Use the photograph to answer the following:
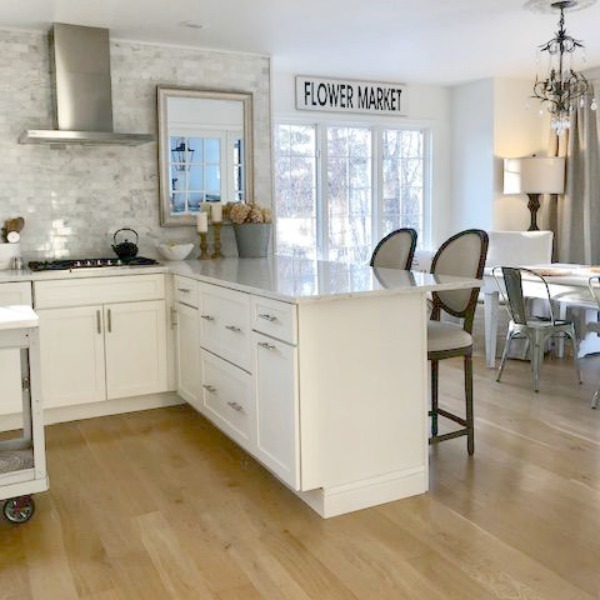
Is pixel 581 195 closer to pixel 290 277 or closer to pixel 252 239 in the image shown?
pixel 252 239

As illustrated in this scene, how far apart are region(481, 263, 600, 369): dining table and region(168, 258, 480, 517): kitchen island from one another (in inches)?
69.8

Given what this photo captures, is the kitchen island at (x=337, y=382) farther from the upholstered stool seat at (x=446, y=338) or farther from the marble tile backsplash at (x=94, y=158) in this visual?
the marble tile backsplash at (x=94, y=158)

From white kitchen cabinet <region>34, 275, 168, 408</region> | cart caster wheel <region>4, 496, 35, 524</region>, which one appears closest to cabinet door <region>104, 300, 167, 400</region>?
white kitchen cabinet <region>34, 275, 168, 408</region>

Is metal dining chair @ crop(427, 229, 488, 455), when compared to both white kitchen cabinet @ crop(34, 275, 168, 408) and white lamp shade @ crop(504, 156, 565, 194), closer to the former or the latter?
white kitchen cabinet @ crop(34, 275, 168, 408)

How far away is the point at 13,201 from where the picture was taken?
4.17m

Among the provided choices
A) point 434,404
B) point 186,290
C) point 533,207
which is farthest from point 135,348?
point 533,207

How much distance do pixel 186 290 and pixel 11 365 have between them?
0.99m

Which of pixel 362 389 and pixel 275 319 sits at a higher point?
pixel 275 319

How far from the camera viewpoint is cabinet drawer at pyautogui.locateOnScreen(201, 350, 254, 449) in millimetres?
2973

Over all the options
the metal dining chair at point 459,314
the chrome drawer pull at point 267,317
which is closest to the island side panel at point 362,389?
the chrome drawer pull at point 267,317

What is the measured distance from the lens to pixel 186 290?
12.4 ft

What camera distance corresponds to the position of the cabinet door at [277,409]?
2525mm

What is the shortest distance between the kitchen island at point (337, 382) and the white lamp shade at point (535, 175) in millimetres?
3545

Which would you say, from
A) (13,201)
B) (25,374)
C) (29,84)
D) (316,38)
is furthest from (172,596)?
(316,38)
